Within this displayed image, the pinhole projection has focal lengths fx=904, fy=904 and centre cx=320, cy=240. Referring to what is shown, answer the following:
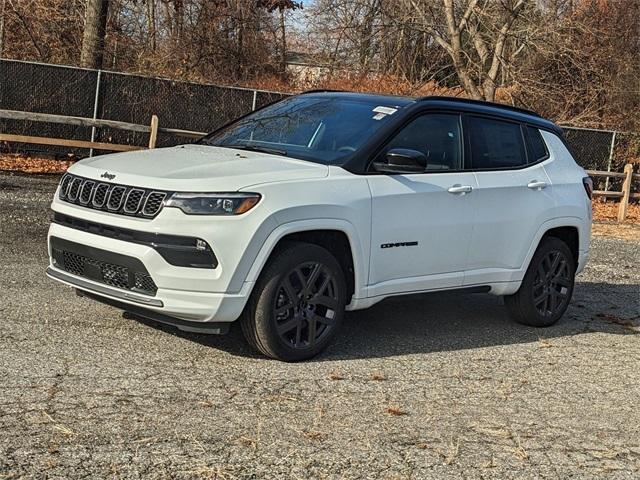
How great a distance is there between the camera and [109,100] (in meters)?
18.8

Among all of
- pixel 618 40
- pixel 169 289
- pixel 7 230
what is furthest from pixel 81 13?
pixel 169 289

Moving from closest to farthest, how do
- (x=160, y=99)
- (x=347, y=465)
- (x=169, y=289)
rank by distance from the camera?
(x=347, y=465)
(x=169, y=289)
(x=160, y=99)

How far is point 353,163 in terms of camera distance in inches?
243

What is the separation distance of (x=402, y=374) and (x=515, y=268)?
187 cm

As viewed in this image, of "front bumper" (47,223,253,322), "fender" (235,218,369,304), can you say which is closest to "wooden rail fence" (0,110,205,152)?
"fender" (235,218,369,304)

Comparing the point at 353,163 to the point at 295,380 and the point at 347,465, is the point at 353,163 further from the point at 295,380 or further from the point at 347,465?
the point at 347,465

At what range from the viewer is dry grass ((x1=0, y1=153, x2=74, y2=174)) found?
55.8 ft

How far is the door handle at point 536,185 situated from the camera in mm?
7383

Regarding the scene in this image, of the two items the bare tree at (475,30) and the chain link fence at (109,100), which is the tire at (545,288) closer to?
the chain link fence at (109,100)

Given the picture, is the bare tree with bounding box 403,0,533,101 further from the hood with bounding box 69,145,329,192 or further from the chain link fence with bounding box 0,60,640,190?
the hood with bounding box 69,145,329,192

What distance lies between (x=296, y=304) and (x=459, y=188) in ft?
5.56

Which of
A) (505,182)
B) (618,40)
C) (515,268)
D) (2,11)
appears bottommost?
(515,268)

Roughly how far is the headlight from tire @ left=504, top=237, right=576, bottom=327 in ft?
9.90

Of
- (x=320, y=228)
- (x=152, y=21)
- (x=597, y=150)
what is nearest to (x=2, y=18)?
(x=152, y=21)
